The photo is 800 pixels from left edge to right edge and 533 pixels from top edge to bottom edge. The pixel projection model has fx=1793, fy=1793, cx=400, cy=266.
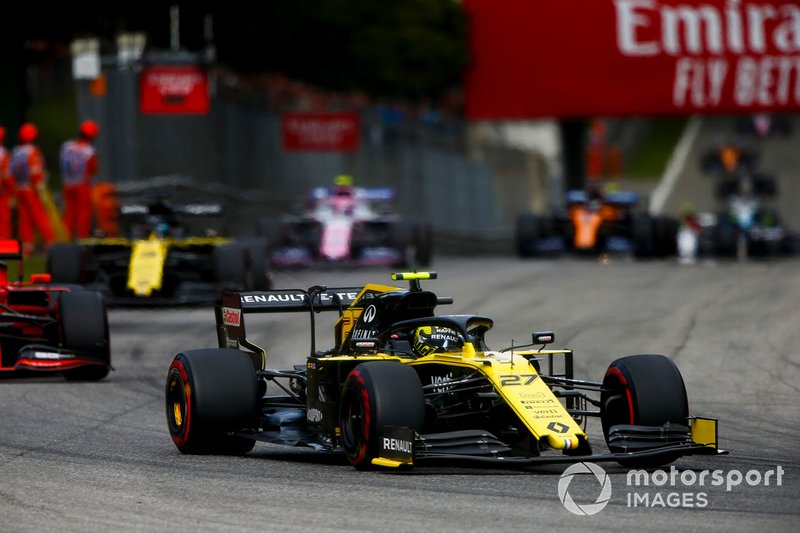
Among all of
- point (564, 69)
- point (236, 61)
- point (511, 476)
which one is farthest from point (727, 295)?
point (236, 61)

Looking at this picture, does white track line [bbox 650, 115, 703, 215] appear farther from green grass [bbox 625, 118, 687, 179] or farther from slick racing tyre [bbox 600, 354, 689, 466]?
slick racing tyre [bbox 600, 354, 689, 466]

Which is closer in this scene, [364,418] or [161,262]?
[364,418]

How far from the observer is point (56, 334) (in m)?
16.4

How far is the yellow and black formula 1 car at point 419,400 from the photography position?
10297mm

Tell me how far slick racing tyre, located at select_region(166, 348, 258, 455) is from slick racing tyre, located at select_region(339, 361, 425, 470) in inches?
42.9

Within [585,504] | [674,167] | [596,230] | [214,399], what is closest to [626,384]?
[585,504]

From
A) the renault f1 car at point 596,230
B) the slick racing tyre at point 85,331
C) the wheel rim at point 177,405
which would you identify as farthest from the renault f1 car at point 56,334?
the renault f1 car at point 596,230

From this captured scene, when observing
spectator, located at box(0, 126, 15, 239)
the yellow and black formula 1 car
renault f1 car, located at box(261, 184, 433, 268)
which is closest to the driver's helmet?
the yellow and black formula 1 car

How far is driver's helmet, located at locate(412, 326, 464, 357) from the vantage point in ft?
36.7

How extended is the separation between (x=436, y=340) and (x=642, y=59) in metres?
33.4

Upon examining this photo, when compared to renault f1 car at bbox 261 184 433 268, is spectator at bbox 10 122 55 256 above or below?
above

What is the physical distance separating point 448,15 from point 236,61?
6.54m

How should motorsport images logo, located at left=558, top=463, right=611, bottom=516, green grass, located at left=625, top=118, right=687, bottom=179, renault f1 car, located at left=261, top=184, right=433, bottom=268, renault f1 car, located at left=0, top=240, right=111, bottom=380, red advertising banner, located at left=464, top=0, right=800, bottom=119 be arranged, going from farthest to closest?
green grass, located at left=625, top=118, right=687, bottom=179 < red advertising banner, located at left=464, top=0, right=800, bottom=119 < renault f1 car, located at left=261, top=184, right=433, bottom=268 < renault f1 car, located at left=0, top=240, right=111, bottom=380 < motorsport images logo, located at left=558, top=463, right=611, bottom=516

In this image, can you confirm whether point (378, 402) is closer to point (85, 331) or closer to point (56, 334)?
point (85, 331)
